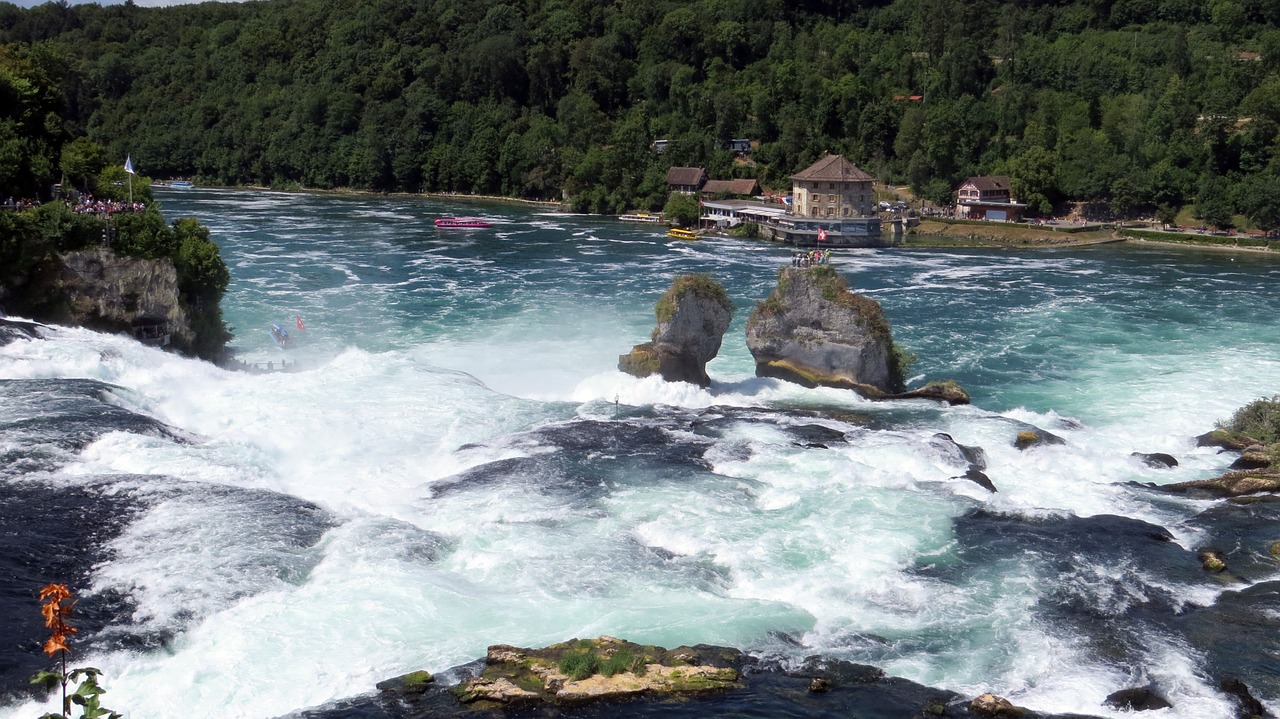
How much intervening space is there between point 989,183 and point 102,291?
85.2 m

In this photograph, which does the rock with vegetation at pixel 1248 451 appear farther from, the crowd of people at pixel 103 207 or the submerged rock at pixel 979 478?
the crowd of people at pixel 103 207

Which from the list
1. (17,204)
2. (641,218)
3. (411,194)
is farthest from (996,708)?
(411,194)

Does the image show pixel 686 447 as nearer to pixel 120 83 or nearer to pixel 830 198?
pixel 830 198

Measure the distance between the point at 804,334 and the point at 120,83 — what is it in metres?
168

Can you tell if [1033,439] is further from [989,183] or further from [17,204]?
[989,183]

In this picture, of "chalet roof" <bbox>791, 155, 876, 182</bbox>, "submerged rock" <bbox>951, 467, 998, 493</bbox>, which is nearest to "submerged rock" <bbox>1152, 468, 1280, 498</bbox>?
"submerged rock" <bbox>951, 467, 998, 493</bbox>

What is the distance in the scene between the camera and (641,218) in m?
117

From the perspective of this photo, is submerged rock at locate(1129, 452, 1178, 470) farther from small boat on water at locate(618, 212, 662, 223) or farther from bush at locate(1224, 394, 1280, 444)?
A: small boat on water at locate(618, 212, 662, 223)

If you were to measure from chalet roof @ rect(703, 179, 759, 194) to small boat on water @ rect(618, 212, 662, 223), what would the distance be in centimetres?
667

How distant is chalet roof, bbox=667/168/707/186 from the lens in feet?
400

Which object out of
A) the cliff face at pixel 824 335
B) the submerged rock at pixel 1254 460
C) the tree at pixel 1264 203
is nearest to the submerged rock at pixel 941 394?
the cliff face at pixel 824 335

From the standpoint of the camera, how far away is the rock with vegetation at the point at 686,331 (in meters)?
44.6

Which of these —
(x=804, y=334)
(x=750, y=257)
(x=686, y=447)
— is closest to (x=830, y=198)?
(x=750, y=257)

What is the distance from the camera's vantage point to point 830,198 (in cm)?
9756
